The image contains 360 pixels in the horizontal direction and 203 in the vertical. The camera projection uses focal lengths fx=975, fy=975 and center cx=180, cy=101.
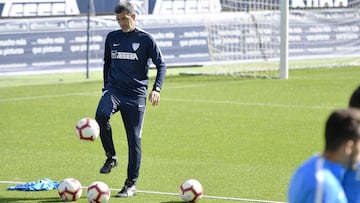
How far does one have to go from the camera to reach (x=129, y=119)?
39.2 ft

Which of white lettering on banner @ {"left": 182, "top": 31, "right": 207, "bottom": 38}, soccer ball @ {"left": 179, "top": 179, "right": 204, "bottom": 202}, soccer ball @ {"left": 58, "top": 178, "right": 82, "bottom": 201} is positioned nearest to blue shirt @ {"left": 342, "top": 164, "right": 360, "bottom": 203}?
soccer ball @ {"left": 179, "top": 179, "right": 204, "bottom": 202}

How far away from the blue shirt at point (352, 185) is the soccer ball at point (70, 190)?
5.87 m

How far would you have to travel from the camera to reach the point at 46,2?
27.9 metres

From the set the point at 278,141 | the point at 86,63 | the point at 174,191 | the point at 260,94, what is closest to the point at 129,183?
the point at 174,191

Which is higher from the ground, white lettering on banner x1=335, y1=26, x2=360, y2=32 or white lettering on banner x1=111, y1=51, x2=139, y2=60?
white lettering on banner x1=111, y1=51, x2=139, y2=60

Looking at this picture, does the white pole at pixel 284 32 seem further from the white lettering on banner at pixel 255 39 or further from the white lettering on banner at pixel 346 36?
the white lettering on banner at pixel 346 36

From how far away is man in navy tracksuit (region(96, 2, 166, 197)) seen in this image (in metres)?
11.9

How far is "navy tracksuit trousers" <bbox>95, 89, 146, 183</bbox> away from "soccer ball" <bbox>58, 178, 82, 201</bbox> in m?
0.74

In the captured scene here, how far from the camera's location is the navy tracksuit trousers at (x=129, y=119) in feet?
39.1

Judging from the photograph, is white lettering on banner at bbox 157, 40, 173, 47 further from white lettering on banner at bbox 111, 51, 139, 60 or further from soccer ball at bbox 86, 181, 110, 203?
soccer ball at bbox 86, 181, 110, 203

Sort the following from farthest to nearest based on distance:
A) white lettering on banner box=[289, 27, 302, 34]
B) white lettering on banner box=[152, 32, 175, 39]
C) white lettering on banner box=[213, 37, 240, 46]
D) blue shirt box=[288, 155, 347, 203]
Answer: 1. white lettering on banner box=[289, 27, 302, 34]
2. white lettering on banner box=[213, 37, 240, 46]
3. white lettering on banner box=[152, 32, 175, 39]
4. blue shirt box=[288, 155, 347, 203]

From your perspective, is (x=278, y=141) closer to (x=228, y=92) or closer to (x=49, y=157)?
(x=49, y=157)

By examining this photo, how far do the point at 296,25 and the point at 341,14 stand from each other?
1.91 m

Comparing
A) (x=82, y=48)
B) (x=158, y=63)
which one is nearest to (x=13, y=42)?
(x=82, y=48)
